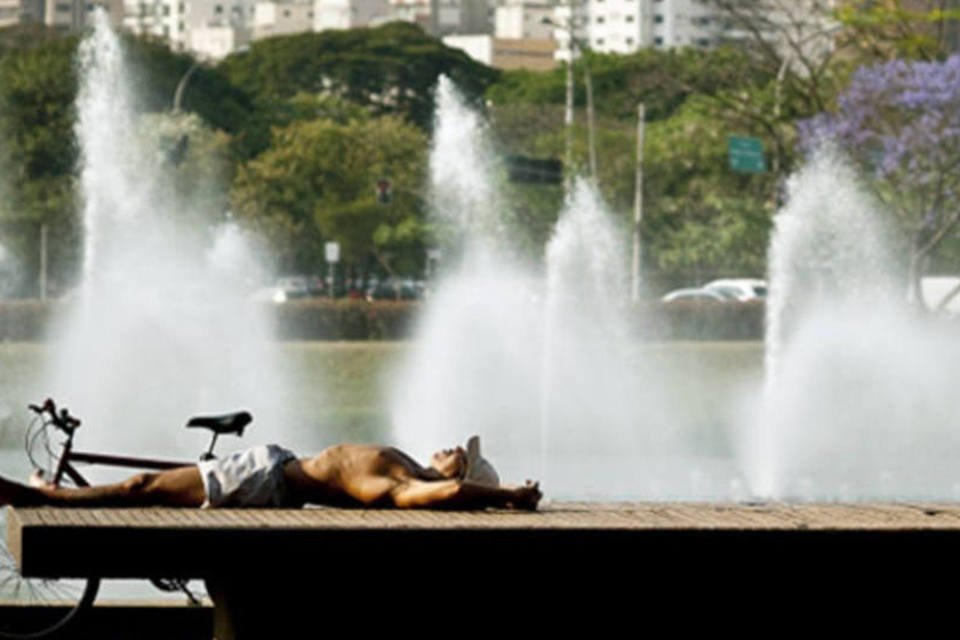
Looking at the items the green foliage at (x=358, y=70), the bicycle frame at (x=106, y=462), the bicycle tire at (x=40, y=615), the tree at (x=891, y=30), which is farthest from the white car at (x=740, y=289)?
the bicycle frame at (x=106, y=462)

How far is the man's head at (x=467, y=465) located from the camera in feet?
27.9

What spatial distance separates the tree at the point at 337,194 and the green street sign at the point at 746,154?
80.9 ft

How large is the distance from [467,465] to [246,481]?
24.7 inches

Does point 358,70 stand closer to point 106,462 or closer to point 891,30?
point 891,30

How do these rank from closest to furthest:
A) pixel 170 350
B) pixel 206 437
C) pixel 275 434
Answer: pixel 206 437 < pixel 275 434 < pixel 170 350

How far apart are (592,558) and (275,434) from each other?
22.1 meters

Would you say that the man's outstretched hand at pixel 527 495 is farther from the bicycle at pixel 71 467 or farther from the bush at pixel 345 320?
the bush at pixel 345 320

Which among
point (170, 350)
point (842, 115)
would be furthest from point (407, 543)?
point (842, 115)

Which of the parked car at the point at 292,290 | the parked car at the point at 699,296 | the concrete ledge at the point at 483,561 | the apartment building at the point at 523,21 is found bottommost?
the parked car at the point at 292,290

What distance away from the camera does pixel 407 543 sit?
772cm

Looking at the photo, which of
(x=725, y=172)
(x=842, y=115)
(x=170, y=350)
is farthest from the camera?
(x=725, y=172)

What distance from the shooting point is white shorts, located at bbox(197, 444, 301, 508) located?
8.34 m

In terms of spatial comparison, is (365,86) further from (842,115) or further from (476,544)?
(476,544)

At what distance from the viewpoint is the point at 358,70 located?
348 feet
